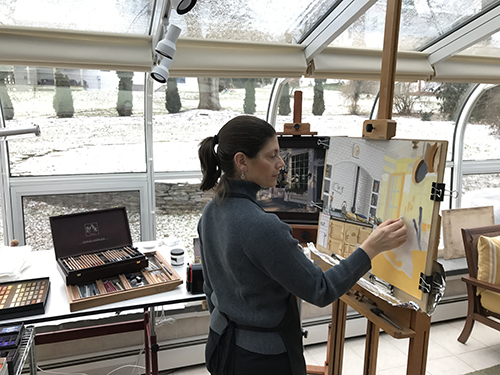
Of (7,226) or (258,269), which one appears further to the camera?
(7,226)

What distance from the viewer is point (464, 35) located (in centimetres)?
297

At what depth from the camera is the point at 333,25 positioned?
2.55 meters

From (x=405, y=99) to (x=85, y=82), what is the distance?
3.24m

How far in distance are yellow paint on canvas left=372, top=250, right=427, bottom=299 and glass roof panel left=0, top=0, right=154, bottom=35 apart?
6.49 feet

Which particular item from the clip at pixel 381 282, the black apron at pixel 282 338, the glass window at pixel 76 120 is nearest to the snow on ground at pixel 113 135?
the glass window at pixel 76 120

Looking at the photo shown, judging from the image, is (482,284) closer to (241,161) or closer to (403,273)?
(403,273)

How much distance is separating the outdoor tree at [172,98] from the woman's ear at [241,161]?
89.9 inches

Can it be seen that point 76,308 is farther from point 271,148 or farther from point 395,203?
point 395,203

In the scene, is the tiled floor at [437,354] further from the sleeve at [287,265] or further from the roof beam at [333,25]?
the roof beam at [333,25]

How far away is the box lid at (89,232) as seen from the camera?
2207 mm

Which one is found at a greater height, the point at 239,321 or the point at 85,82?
the point at 85,82

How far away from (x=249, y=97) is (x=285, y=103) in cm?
38

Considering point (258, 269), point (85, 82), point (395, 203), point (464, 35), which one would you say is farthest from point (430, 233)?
point (85, 82)

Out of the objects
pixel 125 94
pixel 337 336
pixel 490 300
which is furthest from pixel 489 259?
pixel 125 94
